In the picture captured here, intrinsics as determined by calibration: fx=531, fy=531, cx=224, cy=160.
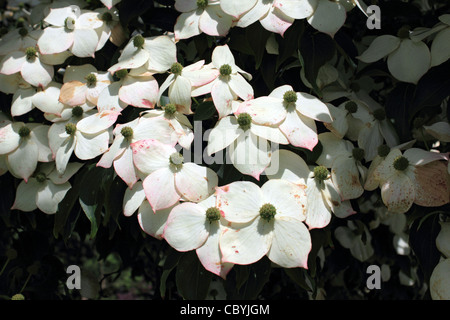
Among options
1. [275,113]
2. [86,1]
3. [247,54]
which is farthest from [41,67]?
[275,113]

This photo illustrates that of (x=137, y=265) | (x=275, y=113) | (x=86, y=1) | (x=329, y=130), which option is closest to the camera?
(x=275, y=113)

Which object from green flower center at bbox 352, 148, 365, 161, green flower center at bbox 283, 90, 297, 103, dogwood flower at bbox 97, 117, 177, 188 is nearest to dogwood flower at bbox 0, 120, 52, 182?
dogwood flower at bbox 97, 117, 177, 188

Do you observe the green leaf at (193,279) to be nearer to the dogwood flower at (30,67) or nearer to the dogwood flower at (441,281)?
the dogwood flower at (441,281)

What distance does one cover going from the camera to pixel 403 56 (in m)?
1.07

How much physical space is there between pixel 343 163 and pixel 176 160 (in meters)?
0.32

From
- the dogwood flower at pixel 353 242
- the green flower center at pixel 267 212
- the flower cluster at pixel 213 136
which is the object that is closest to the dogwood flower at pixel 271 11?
the flower cluster at pixel 213 136

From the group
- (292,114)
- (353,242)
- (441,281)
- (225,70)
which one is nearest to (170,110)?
(225,70)

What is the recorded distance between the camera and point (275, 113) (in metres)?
0.98

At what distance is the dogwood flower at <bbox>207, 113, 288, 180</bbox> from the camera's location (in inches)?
Result: 36.3

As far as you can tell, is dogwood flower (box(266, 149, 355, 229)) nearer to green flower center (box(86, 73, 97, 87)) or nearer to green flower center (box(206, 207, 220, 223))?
green flower center (box(206, 207, 220, 223))

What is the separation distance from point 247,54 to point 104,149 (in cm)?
38

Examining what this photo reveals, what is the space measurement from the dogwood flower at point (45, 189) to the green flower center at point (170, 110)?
23 centimetres

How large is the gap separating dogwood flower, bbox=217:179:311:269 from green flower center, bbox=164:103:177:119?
21 centimetres
